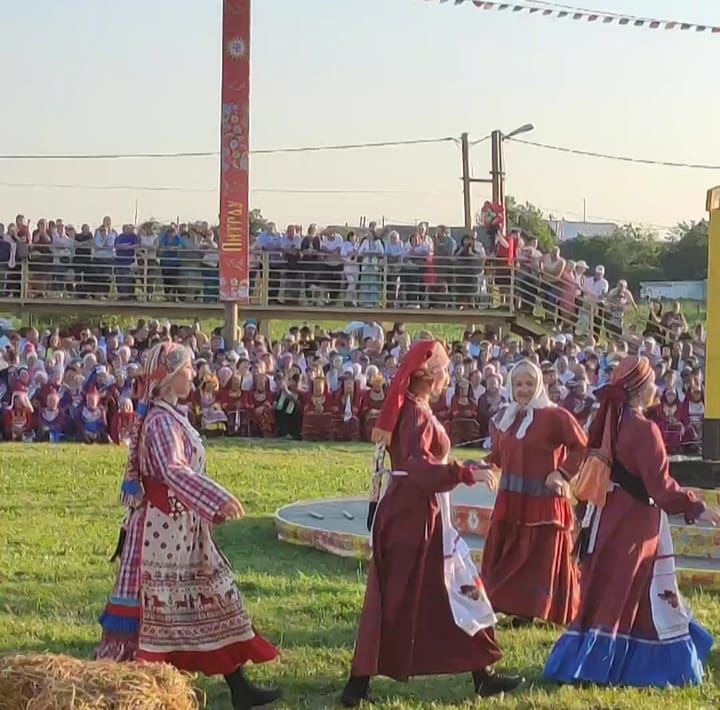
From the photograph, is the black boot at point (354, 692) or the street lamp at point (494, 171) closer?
the black boot at point (354, 692)

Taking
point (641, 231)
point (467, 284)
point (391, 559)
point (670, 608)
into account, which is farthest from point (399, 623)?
point (641, 231)

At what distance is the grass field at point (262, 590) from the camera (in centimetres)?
626

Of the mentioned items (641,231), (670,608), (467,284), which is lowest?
(670,608)

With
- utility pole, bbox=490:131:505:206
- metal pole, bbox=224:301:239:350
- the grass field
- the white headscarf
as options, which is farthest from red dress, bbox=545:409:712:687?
utility pole, bbox=490:131:505:206

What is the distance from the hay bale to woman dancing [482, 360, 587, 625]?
123 inches

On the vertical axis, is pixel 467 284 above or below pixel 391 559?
above

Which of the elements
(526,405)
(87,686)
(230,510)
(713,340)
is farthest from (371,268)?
(87,686)

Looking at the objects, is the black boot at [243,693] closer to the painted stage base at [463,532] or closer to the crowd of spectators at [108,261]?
the painted stage base at [463,532]

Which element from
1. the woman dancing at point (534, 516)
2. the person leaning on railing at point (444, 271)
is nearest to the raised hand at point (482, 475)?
the woman dancing at point (534, 516)

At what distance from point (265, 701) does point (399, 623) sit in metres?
0.68

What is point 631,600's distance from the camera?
6191mm

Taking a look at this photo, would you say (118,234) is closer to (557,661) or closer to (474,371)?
(474,371)

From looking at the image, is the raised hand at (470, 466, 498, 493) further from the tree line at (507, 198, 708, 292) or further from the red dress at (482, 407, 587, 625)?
the tree line at (507, 198, 708, 292)

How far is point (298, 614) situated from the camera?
26.2ft
